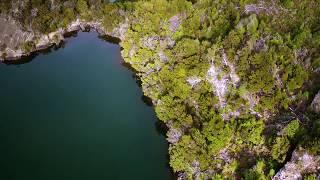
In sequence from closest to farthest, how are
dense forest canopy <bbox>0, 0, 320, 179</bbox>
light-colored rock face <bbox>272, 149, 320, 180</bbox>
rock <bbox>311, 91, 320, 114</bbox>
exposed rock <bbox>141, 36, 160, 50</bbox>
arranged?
light-colored rock face <bbox>272, 149, 320, 180</bbox> < dense forest canopy <bbox>0, 0, 320, 179</bbox> < rock <bbox>311, 91, 320, 114</bbox> < exposed rock <bbox>141, 36, 160, 50</bbox>

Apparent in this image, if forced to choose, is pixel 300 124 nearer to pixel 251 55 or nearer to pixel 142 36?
pixel 251 55

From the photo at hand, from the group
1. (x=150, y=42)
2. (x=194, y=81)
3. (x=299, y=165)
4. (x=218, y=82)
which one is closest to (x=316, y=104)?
(x=299, y=165)

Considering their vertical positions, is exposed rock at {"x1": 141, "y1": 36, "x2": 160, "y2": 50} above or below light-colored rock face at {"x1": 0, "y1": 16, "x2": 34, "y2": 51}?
above

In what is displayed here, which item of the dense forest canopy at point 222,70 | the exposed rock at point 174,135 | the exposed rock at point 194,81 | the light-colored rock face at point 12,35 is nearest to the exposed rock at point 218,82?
the dense forest canopy at point 222,70

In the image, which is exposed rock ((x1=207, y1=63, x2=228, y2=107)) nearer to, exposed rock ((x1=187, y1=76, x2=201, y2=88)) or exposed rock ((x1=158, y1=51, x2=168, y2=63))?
exposed rock ((x1=187, y1=76, x2=201, y2=88))

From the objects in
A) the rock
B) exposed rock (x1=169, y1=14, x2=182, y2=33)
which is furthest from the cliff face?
the rock

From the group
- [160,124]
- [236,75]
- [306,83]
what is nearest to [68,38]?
[160,124]
